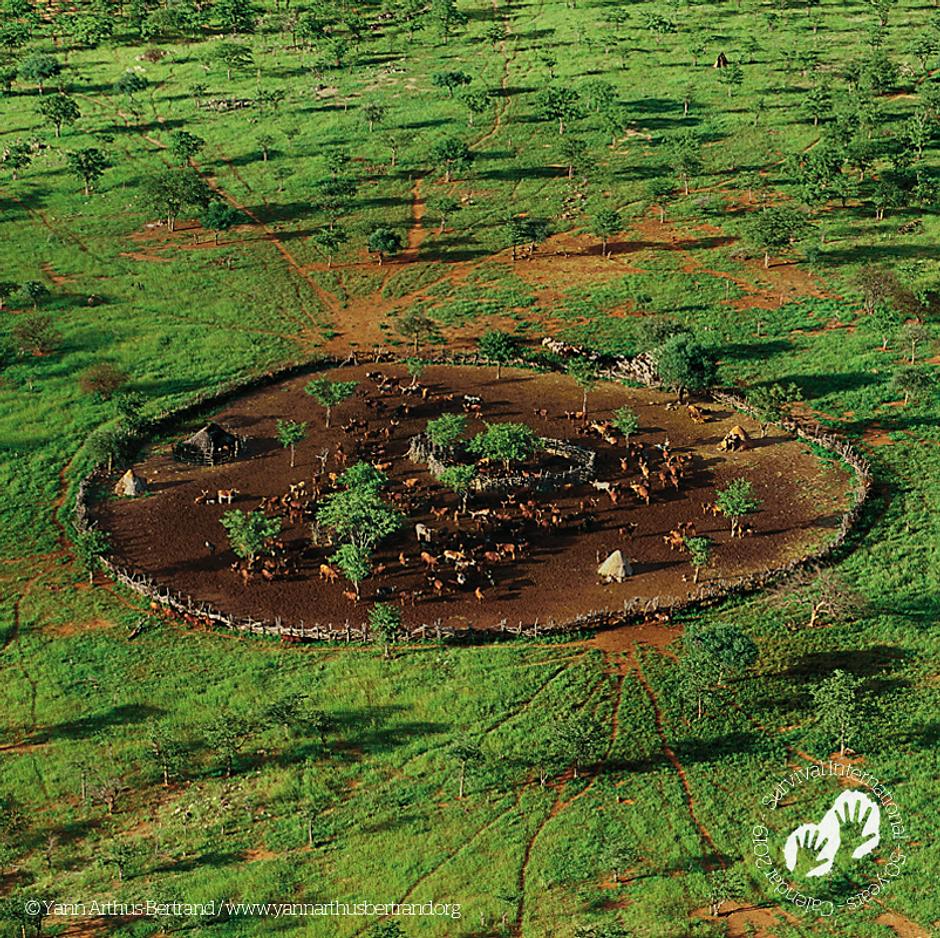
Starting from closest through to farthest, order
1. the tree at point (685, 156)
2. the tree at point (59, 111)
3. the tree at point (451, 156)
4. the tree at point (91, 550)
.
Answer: the tree at point (91, 550), the tree at point (685, 156), the tree at point (451, 156), the tree at point (59, 111)

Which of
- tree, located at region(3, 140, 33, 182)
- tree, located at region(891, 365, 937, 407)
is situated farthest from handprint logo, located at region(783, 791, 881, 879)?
tree, located at region(3, 140, 33, 182)

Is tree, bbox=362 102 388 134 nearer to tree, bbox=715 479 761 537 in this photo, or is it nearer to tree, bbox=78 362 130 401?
tree, bbox=78 362 130 401

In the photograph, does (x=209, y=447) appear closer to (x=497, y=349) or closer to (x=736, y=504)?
(x=497, y=349)

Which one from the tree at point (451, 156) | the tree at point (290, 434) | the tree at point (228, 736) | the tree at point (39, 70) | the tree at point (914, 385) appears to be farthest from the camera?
the tree at point (39, 70)

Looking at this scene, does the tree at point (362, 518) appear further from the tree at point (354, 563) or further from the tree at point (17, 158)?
the tree at point (17, 158)

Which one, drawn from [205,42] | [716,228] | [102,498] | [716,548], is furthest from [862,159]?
[205,42]

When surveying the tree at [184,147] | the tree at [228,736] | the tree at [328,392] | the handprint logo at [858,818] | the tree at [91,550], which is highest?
the tree at [184,147]

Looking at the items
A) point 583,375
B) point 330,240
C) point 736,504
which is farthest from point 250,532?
point 330,240

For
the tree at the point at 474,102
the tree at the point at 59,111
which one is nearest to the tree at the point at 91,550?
the tree at the point at 59,111
